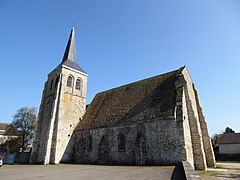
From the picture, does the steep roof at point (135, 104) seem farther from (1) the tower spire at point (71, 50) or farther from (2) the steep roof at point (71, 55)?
(1) the tower spire at point (71, 50)

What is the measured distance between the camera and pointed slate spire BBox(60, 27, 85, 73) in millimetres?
26625

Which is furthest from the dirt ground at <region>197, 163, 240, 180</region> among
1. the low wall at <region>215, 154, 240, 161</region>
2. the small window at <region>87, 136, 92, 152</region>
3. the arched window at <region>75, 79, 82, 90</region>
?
the low wall at <region>215, 154, 240, 161</region>

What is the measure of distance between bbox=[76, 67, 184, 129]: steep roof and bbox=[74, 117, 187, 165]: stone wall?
0.72m

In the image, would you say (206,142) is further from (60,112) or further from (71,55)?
(71,55)

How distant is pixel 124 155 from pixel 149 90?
7160mm

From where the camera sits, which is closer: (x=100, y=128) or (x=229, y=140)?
(x=100, y=128)

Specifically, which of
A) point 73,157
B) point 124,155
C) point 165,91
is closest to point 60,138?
point 73,157

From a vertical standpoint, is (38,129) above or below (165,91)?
below

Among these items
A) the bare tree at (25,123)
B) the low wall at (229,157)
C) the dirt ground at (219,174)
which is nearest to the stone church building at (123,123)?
the dirt ground at (219,174)

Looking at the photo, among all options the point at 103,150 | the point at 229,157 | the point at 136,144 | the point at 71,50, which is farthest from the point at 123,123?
the point at 229,157

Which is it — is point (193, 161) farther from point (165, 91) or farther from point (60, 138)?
point (60, 138)

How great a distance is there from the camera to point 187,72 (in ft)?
63.4

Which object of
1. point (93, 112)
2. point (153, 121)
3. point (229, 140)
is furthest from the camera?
point (229, 140)

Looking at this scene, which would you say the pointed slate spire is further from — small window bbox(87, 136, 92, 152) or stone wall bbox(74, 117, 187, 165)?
small window bbox(87, 136, 92, 152)
